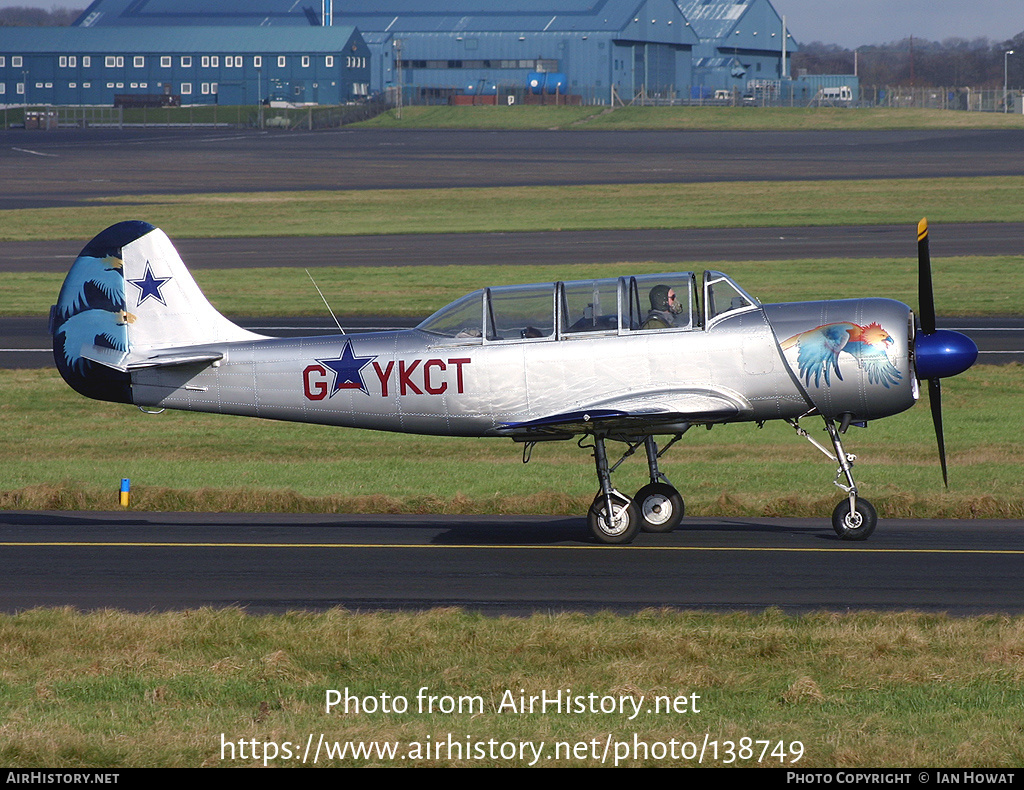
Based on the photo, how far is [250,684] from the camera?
9.37 meters

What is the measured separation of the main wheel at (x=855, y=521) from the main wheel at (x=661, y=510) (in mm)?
1838

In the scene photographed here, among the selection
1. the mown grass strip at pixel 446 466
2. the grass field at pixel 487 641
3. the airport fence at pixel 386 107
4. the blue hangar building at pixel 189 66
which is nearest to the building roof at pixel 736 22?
the airport fence at pixel 386 107

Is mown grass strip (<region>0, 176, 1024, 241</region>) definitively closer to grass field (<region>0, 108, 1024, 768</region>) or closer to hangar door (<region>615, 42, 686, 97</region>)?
grass field (<region>0, 108, 1024, 768</region>)

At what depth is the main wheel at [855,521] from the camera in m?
14.4

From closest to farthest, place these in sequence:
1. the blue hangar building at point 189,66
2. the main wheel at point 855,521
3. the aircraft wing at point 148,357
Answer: the main wheel at point 855,521 → the aircraft wing at point 148,357 → the blue hangar building at point 189,66

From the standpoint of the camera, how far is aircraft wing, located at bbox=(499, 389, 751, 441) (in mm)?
13961

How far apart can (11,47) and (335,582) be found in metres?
147

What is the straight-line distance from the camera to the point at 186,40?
14112 cm

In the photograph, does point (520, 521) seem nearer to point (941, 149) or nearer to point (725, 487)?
point (725, 487)

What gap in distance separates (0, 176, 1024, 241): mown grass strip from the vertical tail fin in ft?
125

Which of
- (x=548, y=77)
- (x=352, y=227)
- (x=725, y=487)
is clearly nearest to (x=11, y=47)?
(x=548, y=77)

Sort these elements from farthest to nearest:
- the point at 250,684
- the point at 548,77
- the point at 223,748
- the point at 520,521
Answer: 1. the point at 548,77
2. the point at 520,521
3. the point at 250,684
4. the point at 223,748

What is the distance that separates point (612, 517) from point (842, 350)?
3.19m

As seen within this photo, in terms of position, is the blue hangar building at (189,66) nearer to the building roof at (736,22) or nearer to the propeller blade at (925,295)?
the building roof at (736,22)
